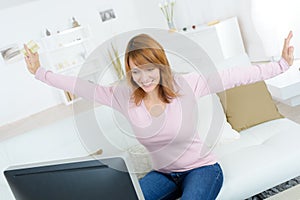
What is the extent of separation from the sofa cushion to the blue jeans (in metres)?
0.59

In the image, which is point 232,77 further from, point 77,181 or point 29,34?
point 29,34

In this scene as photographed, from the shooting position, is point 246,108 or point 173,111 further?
point 246,108

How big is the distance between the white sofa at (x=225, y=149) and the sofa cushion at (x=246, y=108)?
0.09m

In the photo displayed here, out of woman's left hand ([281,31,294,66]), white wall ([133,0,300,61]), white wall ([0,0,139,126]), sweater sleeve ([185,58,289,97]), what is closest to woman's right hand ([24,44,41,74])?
sweater sleeve ([185,58,289,97])

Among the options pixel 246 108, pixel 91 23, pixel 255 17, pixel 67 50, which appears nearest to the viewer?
pixel 246 108

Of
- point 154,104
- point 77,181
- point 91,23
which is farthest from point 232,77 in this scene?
point 91,23

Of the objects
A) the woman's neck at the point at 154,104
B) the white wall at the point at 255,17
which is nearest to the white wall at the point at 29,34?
the white wall at the point at 255,17

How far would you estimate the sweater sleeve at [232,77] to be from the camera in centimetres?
129

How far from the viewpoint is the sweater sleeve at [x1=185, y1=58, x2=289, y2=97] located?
1.29m

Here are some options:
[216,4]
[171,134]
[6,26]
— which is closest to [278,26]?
[216,4]

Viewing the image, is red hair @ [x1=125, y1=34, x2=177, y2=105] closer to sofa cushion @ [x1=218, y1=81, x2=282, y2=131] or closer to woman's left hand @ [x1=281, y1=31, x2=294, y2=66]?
woman's left hand @ [x1=281, y1=31, x2=294, y2=66]

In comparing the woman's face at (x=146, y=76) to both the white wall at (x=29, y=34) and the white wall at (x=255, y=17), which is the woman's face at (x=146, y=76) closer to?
the white wall at (x=255, y=17)

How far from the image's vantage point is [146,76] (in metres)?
1.35

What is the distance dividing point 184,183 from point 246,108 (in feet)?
2.56
